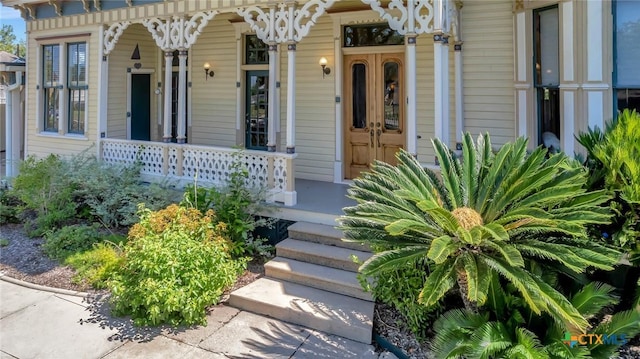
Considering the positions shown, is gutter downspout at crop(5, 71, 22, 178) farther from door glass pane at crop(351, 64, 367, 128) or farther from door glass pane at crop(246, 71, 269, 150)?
door glass pane at crop(351, 64, 367, 128)

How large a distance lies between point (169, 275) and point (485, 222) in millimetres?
3140

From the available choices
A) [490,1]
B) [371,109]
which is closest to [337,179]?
[371,109]

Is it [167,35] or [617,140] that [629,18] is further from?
[167,35]

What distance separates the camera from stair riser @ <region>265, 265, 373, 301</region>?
16.1 feet

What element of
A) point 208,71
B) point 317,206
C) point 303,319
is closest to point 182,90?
point 208,71

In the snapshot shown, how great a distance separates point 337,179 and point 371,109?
4.92ft

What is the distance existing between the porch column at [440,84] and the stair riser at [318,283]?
8.43 feet

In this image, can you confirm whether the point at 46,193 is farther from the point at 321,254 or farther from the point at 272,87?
the point at 321,254

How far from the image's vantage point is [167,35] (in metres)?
8.12

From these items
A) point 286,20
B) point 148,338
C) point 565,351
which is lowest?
point 148,338

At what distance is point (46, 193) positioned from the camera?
26.2ft

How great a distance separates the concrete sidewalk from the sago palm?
44.0 inches

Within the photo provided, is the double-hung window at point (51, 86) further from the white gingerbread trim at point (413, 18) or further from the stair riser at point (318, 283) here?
the white gingerbread trim at point (413, 18)

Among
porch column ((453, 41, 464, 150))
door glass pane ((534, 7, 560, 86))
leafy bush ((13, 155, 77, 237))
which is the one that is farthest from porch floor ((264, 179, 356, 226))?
leafy bush ((13, 155, 77, 237))
